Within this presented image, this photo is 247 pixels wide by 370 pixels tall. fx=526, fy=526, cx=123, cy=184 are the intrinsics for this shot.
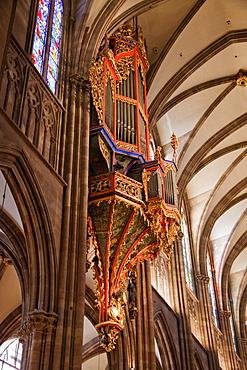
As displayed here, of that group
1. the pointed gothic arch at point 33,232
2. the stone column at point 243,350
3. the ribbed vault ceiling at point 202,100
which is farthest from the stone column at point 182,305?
the stone column at point 243,350

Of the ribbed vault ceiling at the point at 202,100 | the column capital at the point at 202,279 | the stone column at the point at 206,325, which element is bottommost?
the stone column at the point at 206,325

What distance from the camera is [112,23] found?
13.7 m

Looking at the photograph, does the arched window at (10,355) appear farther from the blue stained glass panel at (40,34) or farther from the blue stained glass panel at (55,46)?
the blue stained glass panel at (40,34)

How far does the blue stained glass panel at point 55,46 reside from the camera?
10.9 m

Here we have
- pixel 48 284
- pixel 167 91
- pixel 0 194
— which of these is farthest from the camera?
pixel 167 91

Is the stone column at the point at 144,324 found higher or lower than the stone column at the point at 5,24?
lower

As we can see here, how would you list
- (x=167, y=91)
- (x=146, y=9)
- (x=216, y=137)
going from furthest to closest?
(x=216, y=137), (x=167, y=91), (x=146, y=9)

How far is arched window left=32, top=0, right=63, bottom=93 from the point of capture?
1062cm

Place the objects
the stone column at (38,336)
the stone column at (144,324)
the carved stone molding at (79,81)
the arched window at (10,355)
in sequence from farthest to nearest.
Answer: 1. the arched window at (10,355)
2. the stone column at (144,324)
3. the carved stone molding at (79,81)
4. the stone column at (38,336)

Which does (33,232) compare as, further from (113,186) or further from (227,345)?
(227,345)

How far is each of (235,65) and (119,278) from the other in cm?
→ 984

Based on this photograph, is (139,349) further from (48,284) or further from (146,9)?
(146,9)

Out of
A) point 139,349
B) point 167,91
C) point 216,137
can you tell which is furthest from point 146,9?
point 139,349

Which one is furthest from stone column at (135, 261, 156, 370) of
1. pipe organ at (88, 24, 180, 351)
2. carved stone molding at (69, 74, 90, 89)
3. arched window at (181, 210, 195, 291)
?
arched window at (181, 210, 195, 291)
